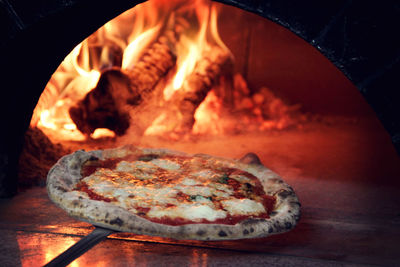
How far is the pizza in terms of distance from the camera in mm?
2152

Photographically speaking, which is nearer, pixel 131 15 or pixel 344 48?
pixel 344 48

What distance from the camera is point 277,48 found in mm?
4531

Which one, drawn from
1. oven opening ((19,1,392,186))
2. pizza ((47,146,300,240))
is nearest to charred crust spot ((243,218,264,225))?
pizza ((47,146,300,240))

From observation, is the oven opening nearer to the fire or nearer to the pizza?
the fire

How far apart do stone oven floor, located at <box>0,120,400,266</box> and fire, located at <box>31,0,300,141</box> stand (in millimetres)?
797

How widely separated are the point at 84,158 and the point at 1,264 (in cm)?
105

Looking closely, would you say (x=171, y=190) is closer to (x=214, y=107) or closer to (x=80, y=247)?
(x=80, y=247)

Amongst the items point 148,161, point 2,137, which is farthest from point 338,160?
point 2,137

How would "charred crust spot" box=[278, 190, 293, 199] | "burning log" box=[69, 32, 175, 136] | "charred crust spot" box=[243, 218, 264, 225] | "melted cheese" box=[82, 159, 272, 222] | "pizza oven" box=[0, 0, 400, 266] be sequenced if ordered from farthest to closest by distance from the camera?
"burning log" box=[69, 32, 175, 136] < "charred crust spot" box=[278, 190, 293, 199] < "melted cheese" box=[82, 159, 272, 222] < "charred crust spot" box=[243, 218, 264, 225] < "pizza oven" box=[0, 0, 400, 266]

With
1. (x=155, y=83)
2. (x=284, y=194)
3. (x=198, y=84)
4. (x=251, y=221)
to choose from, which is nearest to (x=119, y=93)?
(x=155, y=83)

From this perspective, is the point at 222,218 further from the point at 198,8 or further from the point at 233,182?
the point at 198,8

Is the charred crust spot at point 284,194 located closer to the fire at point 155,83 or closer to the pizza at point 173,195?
the pizza at point 173,195

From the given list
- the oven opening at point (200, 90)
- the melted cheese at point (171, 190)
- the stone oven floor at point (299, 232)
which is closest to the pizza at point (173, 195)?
the melted cheese at point (171, 190)

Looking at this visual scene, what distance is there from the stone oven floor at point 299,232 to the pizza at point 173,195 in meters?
0.11
